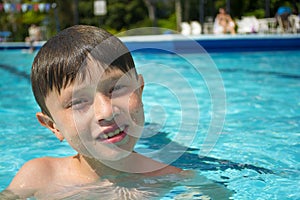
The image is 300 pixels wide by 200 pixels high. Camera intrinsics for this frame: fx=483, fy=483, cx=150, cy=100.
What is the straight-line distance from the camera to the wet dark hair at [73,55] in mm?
1993

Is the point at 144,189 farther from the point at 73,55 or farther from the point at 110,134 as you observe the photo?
the point at 73,55

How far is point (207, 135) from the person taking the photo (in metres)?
4.33

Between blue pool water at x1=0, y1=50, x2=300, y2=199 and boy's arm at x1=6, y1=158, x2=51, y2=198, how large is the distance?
623 millimetres

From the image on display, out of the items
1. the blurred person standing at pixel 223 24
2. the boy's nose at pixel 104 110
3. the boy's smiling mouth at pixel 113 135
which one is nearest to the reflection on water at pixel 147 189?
the boy's smiling mouth at pixel 113 135

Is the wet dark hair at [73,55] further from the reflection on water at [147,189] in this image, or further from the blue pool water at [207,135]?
the reflection on water at [147,189]

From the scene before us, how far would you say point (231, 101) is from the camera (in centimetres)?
625

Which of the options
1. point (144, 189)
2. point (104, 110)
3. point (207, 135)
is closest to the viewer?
point (104, 110)

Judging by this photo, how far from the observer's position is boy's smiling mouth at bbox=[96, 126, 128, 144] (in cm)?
195

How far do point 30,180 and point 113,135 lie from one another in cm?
59

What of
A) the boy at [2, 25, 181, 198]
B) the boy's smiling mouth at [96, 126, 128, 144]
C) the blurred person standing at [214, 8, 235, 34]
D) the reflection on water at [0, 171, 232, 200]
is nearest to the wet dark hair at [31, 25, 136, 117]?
the boy at [2, 25, 181, 198]

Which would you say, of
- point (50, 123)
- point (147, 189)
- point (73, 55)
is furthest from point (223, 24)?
point (73, 55)

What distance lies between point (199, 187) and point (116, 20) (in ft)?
97.1

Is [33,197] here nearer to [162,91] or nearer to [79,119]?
[79,119]

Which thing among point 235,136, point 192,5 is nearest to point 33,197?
point 235,136
